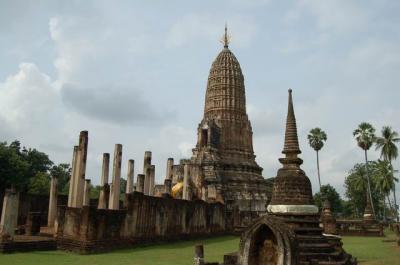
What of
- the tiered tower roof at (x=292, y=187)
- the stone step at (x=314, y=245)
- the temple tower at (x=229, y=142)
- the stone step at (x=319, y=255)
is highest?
the temple tower at (x=229, y=142)

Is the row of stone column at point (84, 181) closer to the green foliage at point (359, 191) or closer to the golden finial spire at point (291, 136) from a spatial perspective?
the golden finial spire at point (291, 136)

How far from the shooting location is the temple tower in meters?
44.4

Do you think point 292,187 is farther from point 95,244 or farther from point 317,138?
point 317,138

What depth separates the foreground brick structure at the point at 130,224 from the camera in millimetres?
17312

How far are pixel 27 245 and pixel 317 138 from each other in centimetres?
4868

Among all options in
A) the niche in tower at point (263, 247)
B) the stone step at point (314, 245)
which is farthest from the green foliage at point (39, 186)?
the niche in tower at point (263, 247)

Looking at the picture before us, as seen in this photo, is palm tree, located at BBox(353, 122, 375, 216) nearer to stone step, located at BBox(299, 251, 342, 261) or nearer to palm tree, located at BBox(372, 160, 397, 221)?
palm tree, located at BBox(372, 160, 397, 221)

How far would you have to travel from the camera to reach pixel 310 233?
1446 cm

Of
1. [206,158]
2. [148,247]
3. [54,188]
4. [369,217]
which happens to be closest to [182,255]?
[148,247]

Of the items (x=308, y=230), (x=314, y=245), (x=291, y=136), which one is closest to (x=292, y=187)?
(x=308, y=230)

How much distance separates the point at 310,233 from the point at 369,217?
33130 mm

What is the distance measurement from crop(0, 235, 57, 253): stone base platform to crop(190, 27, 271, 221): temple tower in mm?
24819

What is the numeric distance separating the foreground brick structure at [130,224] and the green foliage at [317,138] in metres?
33.9

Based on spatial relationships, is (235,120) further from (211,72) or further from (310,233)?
(310,233)
